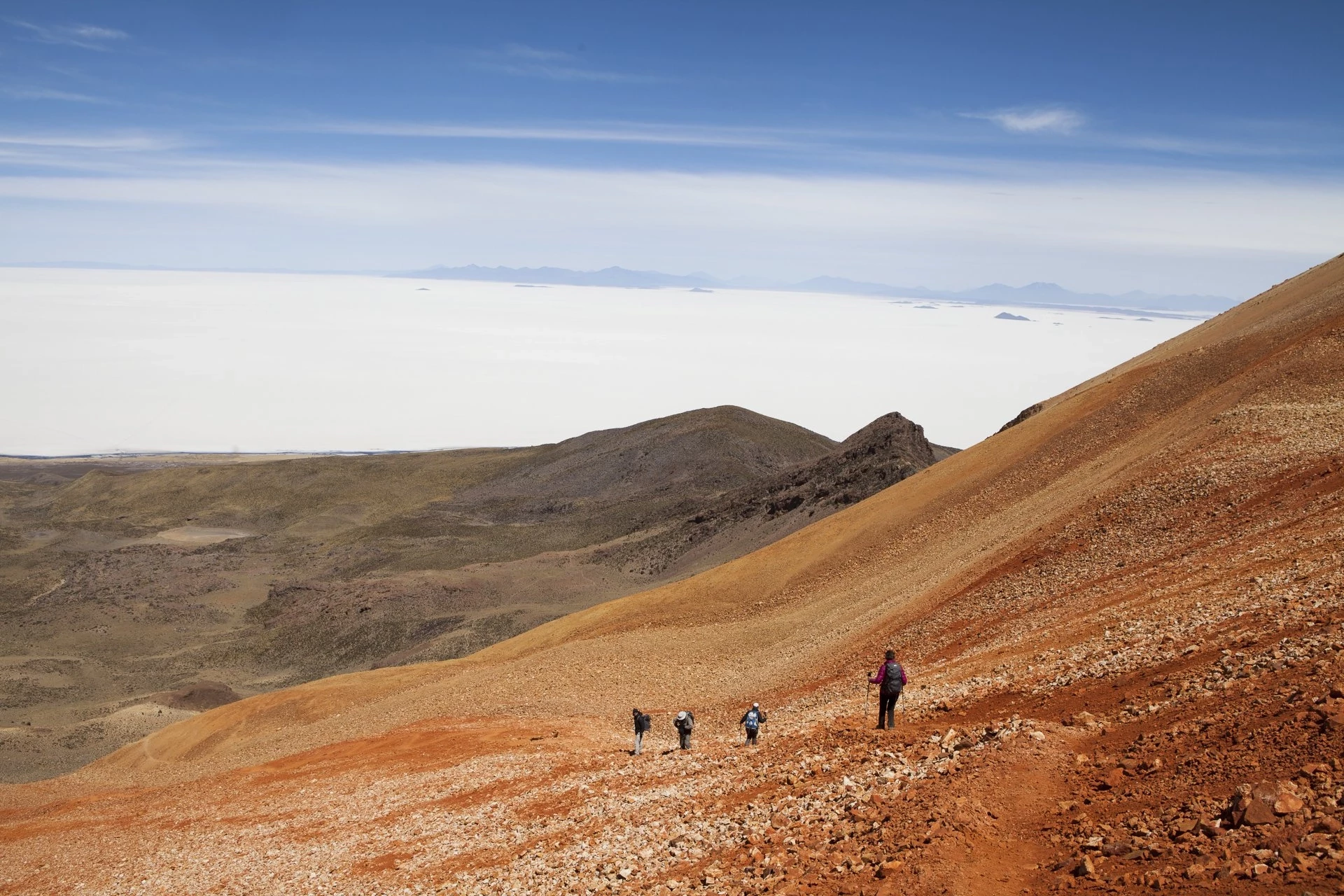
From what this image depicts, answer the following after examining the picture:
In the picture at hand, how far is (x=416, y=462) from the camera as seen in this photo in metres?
→ 92.7

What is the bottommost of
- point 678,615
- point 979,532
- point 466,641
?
point 466,641

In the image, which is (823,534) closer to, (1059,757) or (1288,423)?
(1288,423)

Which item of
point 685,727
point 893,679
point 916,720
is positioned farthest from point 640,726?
point 893,679

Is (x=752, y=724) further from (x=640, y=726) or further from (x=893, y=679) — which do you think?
(x=893, y=679)

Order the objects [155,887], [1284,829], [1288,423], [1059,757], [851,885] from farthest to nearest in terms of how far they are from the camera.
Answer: [1288,423] < [155,887] < [1059,757] < [851,885] < [1284,829]

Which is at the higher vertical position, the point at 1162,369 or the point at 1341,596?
the point at 1162,369

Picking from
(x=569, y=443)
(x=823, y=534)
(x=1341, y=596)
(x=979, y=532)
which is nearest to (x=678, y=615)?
(x=823, y=534)

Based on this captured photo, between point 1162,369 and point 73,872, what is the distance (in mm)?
31123

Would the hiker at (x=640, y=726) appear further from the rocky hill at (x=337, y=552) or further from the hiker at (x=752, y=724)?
the rocky hill at (x=337, y=552)

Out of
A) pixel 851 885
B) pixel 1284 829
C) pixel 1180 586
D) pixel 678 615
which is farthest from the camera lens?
pixel 678 615

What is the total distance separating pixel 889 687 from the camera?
535 inches

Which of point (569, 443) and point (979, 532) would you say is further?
point (569, 443)

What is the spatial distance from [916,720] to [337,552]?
193 feet

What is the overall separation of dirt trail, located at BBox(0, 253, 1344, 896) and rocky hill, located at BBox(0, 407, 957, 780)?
13.3m
